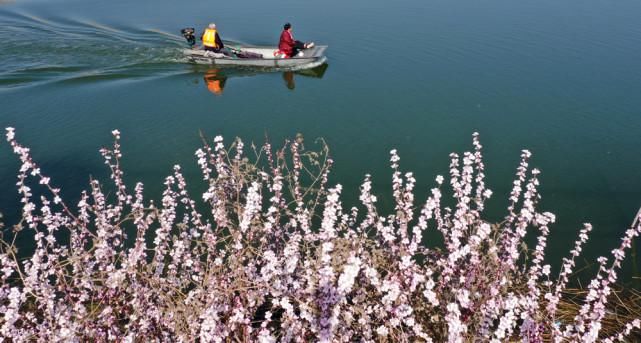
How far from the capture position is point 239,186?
534 cm

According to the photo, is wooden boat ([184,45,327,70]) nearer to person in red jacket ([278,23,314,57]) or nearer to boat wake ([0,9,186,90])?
person in red jacket ([278,23,314,57])

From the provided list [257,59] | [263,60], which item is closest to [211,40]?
[257,59]

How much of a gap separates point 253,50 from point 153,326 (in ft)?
44.1

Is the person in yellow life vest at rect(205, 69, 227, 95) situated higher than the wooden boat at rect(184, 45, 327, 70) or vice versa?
the wooden boat at rect(184, 45, 327, 70)

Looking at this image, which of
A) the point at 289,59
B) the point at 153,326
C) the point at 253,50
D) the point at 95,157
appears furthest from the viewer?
the point at 253,50

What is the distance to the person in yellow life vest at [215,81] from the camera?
15.1 m

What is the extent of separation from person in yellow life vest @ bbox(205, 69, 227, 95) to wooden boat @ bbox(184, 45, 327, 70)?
1.10 feet

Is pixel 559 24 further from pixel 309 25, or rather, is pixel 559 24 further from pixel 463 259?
pixel 463 259

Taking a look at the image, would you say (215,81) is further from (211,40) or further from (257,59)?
(257,59)

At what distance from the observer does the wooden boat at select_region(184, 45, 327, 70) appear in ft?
51.3

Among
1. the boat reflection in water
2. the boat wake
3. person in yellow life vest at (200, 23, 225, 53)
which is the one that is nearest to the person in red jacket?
the boat reflection in water

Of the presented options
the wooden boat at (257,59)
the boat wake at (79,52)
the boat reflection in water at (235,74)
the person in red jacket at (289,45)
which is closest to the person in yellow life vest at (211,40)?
the wooden boat at (257,59)

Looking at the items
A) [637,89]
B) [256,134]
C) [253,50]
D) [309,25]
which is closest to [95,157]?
[256,134]

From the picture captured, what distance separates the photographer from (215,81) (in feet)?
51.9
